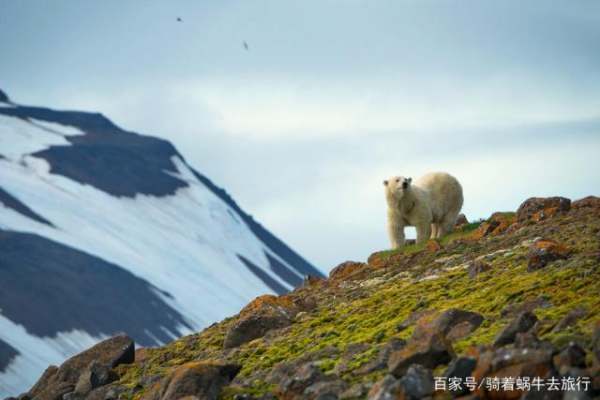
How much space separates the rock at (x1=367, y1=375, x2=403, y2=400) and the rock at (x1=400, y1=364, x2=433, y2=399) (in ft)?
0.35

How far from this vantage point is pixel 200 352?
2680 centimetres

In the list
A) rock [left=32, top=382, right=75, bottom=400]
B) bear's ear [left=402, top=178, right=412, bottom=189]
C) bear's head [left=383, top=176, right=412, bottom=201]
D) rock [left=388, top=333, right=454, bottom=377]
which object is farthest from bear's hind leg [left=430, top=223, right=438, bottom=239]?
rock [left=388, top=333, right=454, bottom=377]

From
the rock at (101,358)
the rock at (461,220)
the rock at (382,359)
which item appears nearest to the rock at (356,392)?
the rock at (382,359)

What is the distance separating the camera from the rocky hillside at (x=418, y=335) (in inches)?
645

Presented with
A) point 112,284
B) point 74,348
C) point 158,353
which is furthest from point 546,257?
point 112,284

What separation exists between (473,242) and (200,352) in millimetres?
7871

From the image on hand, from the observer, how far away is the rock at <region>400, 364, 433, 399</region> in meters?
16.5

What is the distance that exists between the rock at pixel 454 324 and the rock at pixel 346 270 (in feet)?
37.6

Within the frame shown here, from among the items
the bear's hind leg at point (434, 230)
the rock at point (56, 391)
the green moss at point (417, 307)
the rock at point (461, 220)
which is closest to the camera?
the green moss at point (417, 307)

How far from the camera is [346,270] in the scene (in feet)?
106

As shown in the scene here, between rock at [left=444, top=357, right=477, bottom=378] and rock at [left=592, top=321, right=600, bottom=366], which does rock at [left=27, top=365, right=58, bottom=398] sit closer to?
rock at [left=444, top=357, right=477, bottom=378]

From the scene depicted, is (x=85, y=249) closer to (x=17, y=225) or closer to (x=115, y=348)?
(x=17, y=225)

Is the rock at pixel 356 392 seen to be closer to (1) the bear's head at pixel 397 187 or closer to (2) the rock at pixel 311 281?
(2) the rock at pixel 311 281

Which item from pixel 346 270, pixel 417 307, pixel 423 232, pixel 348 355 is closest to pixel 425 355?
pixel 348 355
